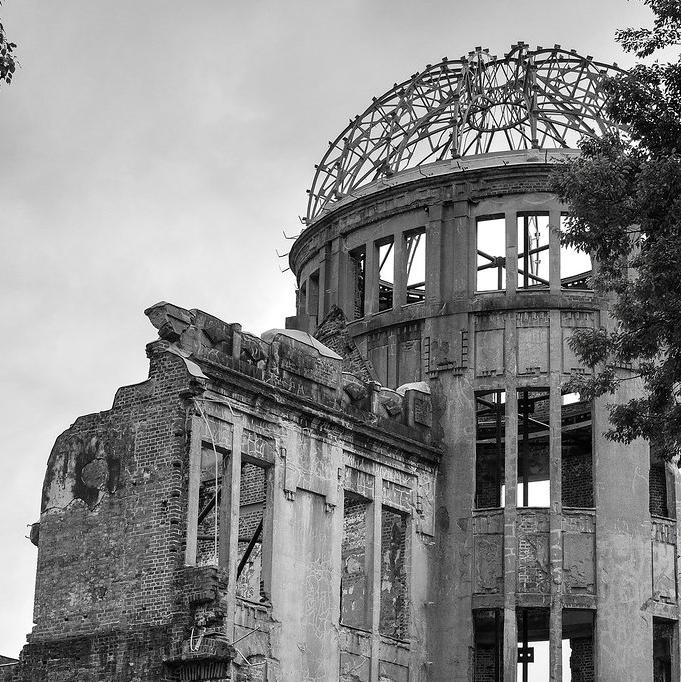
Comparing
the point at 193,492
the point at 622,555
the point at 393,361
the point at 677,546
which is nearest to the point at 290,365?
the point at 193,492

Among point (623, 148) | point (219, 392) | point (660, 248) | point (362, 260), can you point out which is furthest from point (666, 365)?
point (362, 260)

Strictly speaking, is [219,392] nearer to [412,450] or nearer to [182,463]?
[182,463]

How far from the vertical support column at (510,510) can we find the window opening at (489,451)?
1.51 metres

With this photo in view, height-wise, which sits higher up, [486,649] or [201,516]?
[201,516]

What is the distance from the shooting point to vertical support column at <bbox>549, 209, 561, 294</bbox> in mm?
27688

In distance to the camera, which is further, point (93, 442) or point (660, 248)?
point (93, 442)

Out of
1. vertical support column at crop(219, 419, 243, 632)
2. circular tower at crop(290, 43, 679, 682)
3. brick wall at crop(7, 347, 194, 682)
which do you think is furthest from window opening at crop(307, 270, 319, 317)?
brick wall at crop(7, 347, 194, 682)

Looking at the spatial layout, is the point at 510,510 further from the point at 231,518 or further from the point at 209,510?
the point at 231,518

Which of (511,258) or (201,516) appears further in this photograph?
(511,258)

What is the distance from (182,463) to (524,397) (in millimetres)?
9612

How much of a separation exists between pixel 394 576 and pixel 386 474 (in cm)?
184

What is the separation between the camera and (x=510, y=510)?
1037 inches

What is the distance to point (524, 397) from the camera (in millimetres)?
29422

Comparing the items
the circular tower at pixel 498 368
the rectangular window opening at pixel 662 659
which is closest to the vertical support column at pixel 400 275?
the circular tower at pixel 498 368
